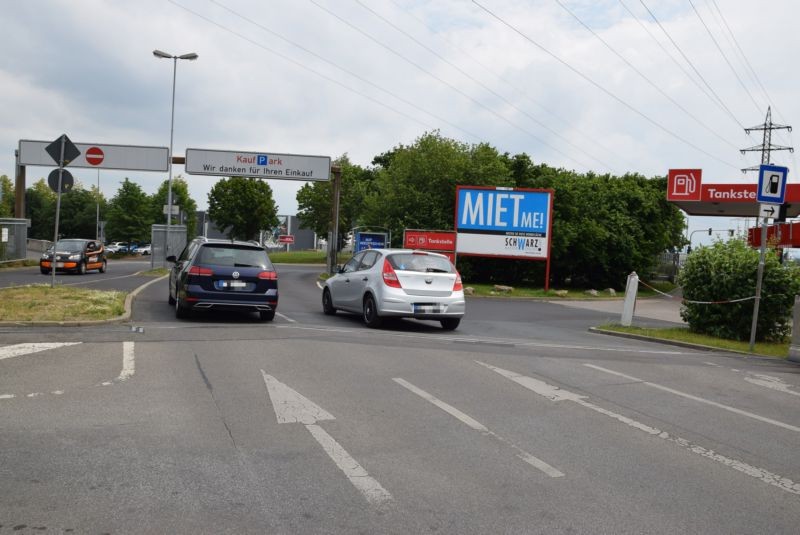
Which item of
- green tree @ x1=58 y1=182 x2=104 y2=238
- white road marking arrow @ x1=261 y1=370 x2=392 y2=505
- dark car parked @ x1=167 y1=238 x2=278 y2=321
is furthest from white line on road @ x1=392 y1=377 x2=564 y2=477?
green tree @ x1=58 y1=182 x2=104 y2=238

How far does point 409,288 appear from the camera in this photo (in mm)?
13773

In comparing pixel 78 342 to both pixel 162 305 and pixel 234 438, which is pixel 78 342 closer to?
pixel 234 438

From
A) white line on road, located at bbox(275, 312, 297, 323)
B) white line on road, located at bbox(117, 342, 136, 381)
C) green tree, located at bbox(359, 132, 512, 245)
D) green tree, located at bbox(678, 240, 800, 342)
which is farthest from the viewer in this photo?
green tree, located at bbox(359, 132, 512, 245)

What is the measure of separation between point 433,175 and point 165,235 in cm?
1414

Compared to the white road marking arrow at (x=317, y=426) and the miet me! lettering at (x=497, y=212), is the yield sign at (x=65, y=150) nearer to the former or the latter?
the white road marking arrow at (x=317, y=426)

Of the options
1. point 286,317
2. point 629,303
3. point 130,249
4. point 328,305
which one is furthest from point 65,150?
point 130,249

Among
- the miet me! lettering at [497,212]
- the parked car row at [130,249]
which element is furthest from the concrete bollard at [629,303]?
the parked car row at [130,249]

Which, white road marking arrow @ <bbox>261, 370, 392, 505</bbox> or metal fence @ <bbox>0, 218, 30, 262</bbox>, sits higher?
metal fence @ <bbox>0, 218, 30, 262</bbox>

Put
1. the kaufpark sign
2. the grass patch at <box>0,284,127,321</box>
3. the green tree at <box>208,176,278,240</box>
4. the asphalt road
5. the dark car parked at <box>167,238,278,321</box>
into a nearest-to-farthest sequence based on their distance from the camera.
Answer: the asphalt road
the grass patch at <box>0,284,127,321</box>
the dark car parked at <box>167,238,278,321</box>
the kaufpark sign
the green tree at <box>208,176,278,240</box>

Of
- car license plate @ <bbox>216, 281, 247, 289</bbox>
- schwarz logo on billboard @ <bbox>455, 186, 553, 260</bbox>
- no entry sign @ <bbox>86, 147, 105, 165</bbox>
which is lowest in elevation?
Result: car license plate @ <bbox>216, 281, 247, 289</bbox>

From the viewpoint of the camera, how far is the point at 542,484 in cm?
467

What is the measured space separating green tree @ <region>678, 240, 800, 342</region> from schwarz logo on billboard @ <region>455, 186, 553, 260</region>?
1260cm

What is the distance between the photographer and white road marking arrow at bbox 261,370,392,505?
14.5ft

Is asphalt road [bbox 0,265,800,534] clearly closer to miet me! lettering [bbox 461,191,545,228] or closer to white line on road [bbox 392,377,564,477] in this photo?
white line on road [bbox 392,377,564,477]
